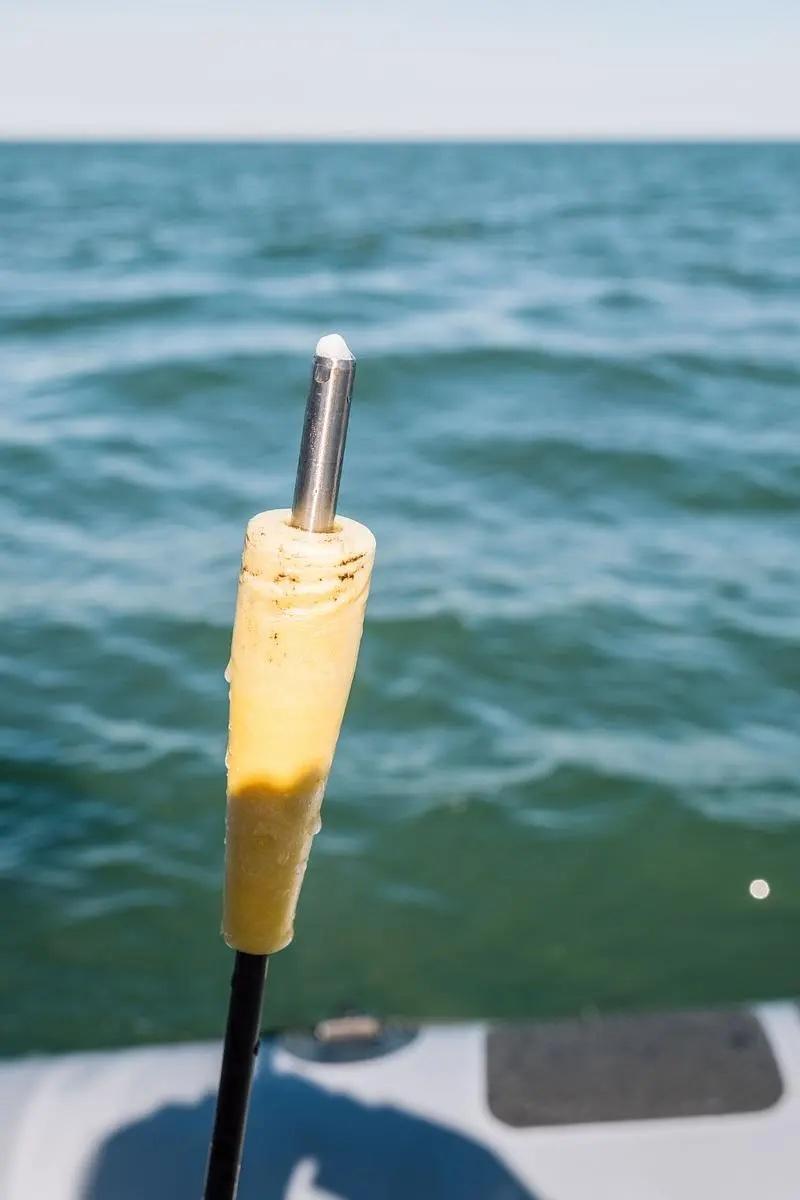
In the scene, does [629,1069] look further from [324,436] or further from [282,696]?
[324,436]

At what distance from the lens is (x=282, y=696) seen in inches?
36.3

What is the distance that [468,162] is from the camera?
5922 centimetres

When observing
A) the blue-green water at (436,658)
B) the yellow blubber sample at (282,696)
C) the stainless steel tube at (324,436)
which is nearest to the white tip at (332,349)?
the stainless steel tube at (324,436)

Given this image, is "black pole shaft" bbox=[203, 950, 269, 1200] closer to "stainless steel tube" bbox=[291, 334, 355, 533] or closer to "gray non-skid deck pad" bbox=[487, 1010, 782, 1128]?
"stainless steel tube" bbox=[291, 334, 355, 533]

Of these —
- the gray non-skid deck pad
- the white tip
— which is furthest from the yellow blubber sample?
the gray non-skid deck pad

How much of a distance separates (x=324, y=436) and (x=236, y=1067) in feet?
1.83

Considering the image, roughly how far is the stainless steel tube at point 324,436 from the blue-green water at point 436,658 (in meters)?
3.13

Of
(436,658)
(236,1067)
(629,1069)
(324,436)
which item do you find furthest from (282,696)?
(436,658)

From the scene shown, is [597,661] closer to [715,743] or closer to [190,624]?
[715,743]

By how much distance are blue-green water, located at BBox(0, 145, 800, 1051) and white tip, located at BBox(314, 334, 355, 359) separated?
126 inches

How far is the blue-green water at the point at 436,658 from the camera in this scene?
3.97 m

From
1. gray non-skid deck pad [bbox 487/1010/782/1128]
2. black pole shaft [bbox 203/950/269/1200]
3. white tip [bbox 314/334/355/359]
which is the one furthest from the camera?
gray non-skid deck pad [bbox 487/1010/782/1128]

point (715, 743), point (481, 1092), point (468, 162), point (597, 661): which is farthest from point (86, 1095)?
point (468, 162)

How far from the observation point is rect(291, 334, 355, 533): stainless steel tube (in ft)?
2.74
